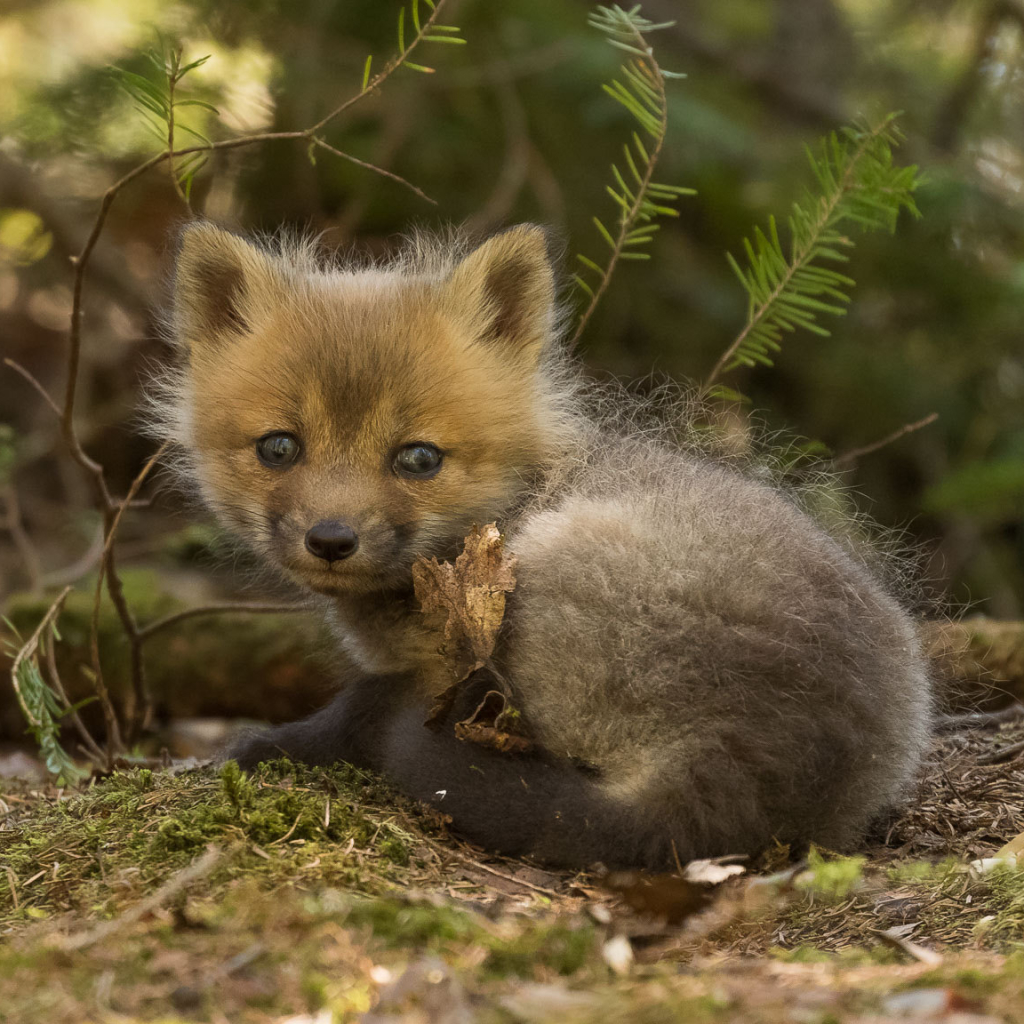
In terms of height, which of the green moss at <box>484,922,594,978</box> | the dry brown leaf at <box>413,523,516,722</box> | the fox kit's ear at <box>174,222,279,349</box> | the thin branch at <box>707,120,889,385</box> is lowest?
the green moss at <box>484,922,594,978</box>

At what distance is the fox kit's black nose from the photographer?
3.41m

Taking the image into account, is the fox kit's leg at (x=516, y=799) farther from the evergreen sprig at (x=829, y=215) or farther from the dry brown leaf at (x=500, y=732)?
the evergreen sprig at (x=829, y=215)

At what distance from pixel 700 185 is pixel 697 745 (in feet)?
21.4

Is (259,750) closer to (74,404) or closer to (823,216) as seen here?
(74,404)

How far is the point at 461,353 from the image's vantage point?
3875 mm

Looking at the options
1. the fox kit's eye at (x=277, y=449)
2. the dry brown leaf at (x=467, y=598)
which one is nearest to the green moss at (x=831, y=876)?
the dry brown leaf at (x=467, y=598)

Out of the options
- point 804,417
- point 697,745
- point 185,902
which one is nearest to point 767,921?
point 697,745

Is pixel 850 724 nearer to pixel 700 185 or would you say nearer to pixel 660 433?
pixel 660 433

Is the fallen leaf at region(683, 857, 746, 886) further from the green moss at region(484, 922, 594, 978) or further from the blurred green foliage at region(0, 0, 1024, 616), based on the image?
the blurred green foliage at region(0, 0, 1024, 616)

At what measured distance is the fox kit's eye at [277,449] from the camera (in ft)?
12.2

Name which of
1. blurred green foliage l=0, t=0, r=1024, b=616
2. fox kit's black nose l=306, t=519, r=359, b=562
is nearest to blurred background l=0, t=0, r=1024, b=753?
blurred green foliage l=0, t=0, r=1024, b=616

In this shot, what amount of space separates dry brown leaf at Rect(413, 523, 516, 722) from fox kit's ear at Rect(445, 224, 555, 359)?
907mm

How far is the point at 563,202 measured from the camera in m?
8.02

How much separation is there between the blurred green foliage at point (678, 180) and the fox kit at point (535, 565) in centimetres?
331
